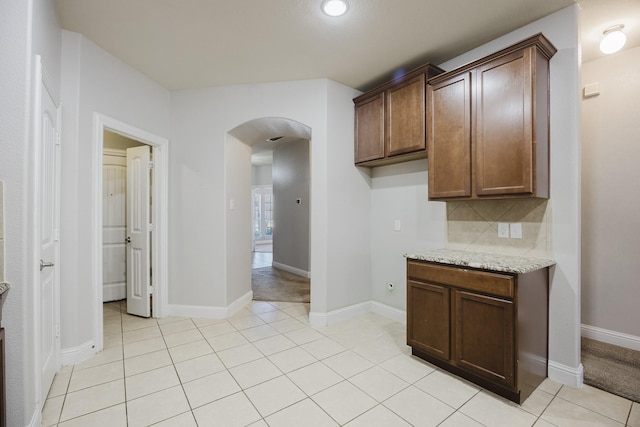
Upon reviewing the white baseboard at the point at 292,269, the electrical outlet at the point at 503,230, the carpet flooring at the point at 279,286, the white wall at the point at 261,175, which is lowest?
the carpet flooring at the point at 279,286

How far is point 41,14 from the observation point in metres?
1.78

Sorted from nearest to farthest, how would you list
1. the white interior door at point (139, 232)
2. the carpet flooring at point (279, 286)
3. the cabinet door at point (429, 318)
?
the cabinet door at point (429, 318)
the white interior door at point (139, 232)
the carpet flooring at point (279, 286)

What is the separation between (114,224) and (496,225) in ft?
15.5

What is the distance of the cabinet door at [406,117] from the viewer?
2.74 meters

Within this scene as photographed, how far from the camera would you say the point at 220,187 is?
344cm

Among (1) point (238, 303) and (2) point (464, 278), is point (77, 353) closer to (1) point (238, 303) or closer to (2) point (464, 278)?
(1) point (238, 303)

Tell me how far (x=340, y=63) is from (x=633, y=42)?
8.24 feet

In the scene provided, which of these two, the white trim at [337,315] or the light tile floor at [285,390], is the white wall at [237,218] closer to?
the light tile floor at [285,390]

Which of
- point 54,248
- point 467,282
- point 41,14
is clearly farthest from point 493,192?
point 54,248

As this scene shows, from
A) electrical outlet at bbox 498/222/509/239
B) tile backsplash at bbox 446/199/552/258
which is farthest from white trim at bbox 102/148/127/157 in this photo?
electrical outlet at bbox 498/222/509/239

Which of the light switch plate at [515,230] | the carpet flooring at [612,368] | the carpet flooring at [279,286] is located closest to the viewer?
the carpet flooring at [612,368]

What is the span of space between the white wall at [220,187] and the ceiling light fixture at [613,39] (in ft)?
7.24

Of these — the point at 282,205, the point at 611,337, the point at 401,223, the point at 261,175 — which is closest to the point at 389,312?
the point at 401,223

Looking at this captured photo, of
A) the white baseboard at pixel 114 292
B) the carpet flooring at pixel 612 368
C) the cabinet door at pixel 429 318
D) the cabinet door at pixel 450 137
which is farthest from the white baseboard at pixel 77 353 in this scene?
the carpet flooring at pixel 612 368
